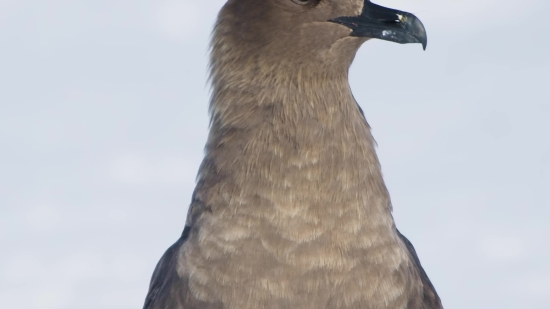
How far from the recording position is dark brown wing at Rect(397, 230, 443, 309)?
4840 millimetres

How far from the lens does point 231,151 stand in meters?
4.60

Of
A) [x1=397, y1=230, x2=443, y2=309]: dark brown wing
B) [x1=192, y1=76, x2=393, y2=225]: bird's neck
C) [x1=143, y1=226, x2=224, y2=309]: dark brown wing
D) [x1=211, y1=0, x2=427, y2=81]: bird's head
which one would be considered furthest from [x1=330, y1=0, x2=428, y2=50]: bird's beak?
[x1=143, y1=226, x2=224, y2=309]: dark brown wing

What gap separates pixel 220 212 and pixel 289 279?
1.56 feet

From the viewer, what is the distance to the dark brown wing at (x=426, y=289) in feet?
15.9

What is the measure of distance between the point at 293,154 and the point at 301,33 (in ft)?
2.08

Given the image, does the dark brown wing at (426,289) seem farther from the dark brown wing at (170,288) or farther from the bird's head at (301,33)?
the dark brown wing at (170,288)

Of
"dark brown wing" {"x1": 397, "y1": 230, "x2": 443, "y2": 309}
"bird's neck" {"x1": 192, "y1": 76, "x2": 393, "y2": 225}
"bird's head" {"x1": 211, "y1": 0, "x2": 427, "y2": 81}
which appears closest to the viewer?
"bird's neck" {"x1": 192, "y1": 76, "x2": 393, "y2": 225}

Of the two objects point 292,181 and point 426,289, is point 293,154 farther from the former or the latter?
point 426,289

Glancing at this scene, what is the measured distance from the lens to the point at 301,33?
15.3 ft

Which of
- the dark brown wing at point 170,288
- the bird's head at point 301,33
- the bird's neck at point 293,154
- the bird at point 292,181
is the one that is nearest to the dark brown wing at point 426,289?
the bird at point 292,181

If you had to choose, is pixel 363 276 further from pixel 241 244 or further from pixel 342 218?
pixel 241 244

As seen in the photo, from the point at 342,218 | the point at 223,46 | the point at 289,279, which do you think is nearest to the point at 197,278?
the point at 289,279

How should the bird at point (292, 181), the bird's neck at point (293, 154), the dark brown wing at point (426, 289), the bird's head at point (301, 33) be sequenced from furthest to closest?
the dark brown wing at point (426, 289) < the bird's head at point (301, 33) < the bird's neck at point (293, 154) < the bird at point (292, 181)

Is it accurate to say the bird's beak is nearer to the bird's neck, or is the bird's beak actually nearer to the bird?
the bird
